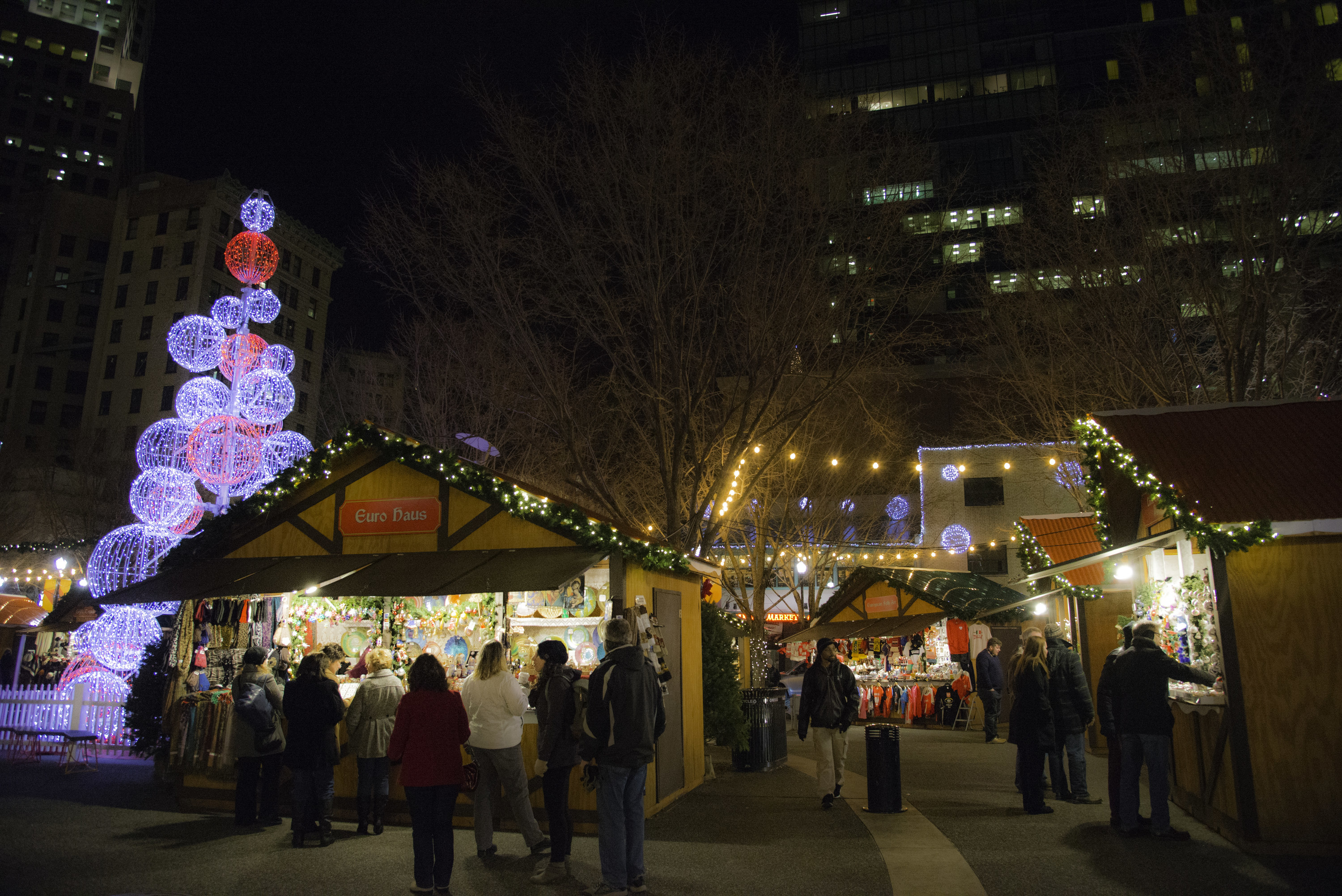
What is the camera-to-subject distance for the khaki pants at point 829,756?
9.58m

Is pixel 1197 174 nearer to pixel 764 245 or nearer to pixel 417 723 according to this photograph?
pixel 764 245

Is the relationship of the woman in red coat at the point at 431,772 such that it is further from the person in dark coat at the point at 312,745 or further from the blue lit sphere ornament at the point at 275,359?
the blue lit sphere ornament at the point at 275,359

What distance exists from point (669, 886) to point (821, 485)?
24.0 metres

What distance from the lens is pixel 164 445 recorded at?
15812 millimetres

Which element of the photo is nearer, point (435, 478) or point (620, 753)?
point (620, 753)

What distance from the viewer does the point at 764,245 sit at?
14773mm

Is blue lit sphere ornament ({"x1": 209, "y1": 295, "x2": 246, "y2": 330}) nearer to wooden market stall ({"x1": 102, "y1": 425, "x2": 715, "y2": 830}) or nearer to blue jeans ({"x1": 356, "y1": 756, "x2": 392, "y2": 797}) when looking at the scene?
wooden market stall ({"x1": 102, "y1": 425, "x2": 715, "y2": 830})

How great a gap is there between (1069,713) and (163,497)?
13.7 meters

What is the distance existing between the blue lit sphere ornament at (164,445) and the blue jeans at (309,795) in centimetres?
877

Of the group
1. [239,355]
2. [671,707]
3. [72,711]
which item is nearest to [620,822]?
[671,707]

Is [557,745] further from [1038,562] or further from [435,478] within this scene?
[1038,562]

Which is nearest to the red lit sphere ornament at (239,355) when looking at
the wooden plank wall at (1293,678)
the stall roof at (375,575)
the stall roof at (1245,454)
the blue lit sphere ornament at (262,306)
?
the blue lit sphere ornament at (262,306)

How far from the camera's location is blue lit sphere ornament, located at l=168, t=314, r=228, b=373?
48.5 ft

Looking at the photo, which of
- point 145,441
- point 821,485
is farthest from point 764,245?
point 821,485
